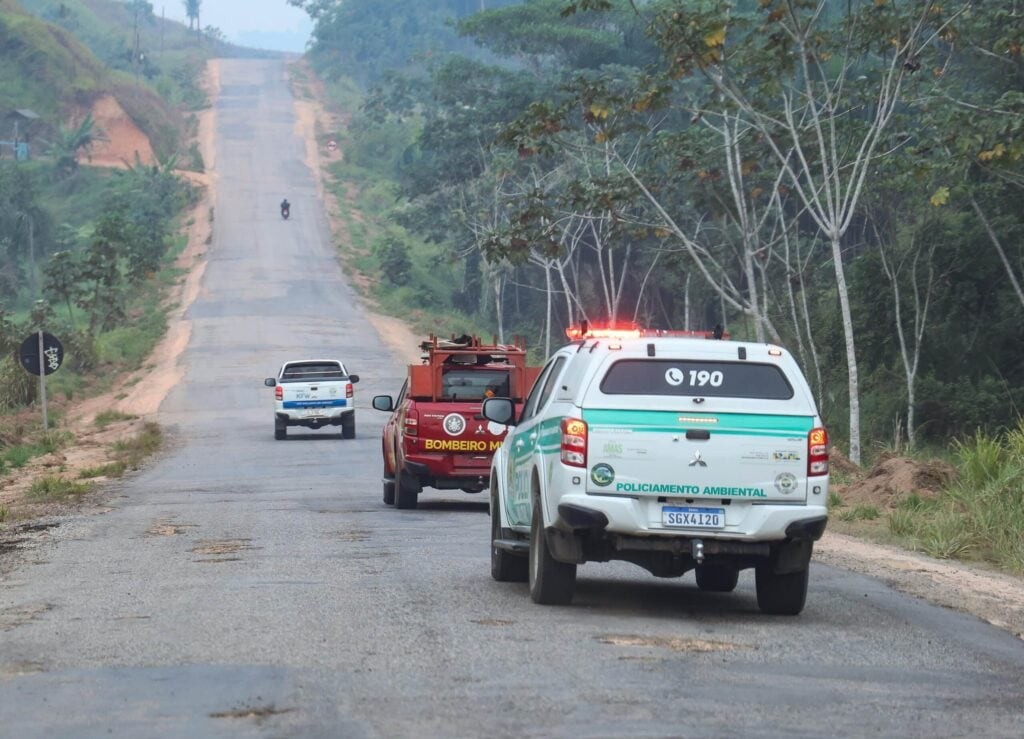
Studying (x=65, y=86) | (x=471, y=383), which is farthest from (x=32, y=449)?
(x=65, y=86)

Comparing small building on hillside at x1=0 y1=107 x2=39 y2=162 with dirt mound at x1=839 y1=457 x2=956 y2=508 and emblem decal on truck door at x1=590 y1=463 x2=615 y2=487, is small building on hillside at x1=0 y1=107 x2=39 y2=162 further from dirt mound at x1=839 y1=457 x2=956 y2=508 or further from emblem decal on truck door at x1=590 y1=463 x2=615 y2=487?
emblem decal on truck door at x1=590 y1=463 x2=615 y2=487

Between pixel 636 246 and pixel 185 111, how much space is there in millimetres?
72537

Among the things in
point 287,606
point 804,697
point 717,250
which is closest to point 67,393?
point 717,250

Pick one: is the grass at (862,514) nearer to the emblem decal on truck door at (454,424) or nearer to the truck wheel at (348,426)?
the emblem decal on truck door at (454,424)

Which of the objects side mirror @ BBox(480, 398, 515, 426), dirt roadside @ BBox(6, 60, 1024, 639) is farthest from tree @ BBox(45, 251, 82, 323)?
side mirror @ BBox(480, 398, 515, 426)

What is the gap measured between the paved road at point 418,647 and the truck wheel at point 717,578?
12 centimetres

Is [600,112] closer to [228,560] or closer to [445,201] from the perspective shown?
[228,560]

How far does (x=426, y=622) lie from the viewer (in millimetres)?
10336

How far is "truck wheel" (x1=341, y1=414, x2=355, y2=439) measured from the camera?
3778cm

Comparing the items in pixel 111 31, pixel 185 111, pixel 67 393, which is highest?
pixel 111 31

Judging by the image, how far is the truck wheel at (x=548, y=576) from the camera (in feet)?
36.8

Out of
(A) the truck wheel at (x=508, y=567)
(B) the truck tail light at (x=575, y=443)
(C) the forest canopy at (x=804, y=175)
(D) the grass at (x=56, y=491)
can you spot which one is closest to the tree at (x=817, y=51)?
(C) the forest canopy at (x=804, y=175)

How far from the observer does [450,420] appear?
2042 centimetres

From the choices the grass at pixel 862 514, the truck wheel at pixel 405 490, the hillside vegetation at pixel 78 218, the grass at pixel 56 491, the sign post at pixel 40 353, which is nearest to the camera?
the grass at pixel 862 514
